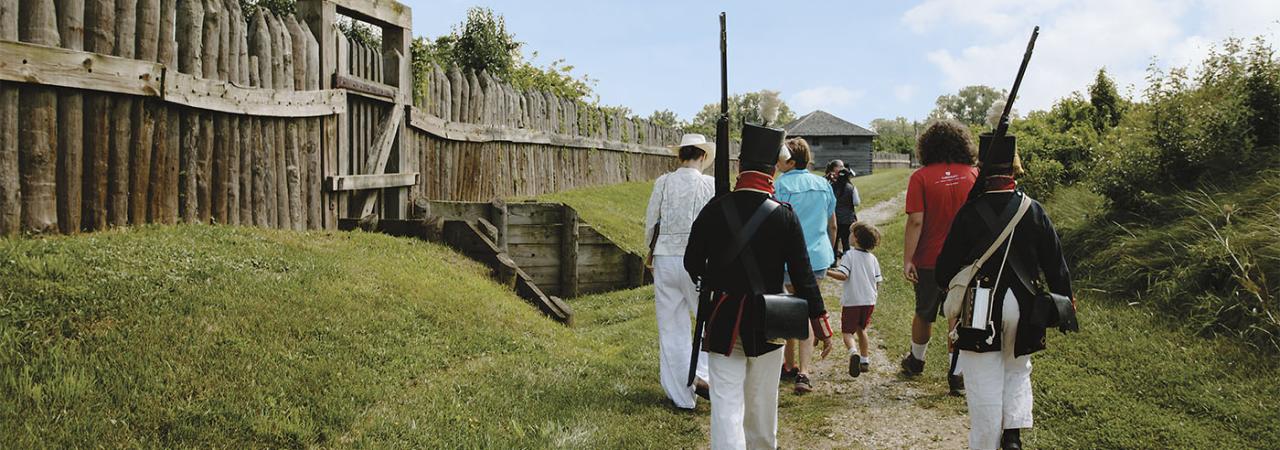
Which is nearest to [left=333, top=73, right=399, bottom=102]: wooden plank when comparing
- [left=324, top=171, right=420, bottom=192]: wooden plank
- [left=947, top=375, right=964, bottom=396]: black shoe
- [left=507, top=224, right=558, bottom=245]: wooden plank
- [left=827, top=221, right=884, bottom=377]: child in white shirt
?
[left=324, top=171, right=420, bottom=192]: wooden plank

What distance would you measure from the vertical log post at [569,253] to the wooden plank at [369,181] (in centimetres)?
200

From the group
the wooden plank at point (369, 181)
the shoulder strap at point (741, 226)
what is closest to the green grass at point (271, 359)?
the wooden plank at point (369, 181)

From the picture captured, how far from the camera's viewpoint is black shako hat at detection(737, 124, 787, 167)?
4586 mm

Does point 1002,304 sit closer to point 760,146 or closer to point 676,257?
point 760,146

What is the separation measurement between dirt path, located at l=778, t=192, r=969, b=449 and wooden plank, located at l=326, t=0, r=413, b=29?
6218 millimetres

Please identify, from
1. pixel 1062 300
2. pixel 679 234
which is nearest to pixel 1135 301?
pixel 1062 300

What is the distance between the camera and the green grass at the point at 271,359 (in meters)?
4.66

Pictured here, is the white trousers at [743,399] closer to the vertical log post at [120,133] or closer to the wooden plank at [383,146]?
the vertical log post at [120,133]

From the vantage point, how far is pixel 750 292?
4.46 meters

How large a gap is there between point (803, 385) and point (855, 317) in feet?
2.65

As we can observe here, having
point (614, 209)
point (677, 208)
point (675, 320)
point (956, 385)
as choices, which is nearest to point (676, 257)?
point (677, 208)

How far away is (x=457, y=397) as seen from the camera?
5.63 meters

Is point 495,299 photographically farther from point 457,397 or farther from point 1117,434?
point 1117,434

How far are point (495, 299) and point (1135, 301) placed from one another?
6.13 m
